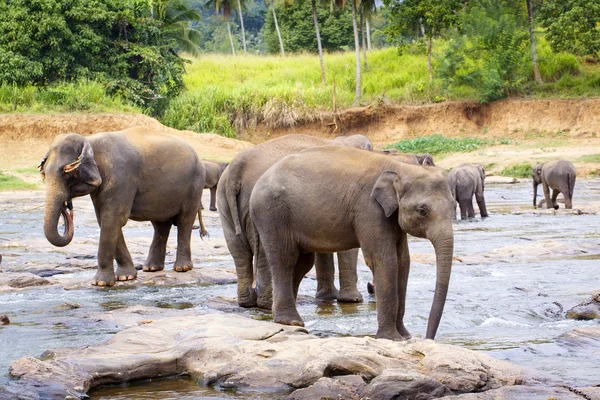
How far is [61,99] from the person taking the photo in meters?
35.7

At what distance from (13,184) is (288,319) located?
64.0 ft

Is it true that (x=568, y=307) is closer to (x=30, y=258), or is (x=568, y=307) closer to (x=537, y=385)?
(x=537, y=385)

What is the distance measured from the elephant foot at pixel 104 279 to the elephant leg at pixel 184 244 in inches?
48.2

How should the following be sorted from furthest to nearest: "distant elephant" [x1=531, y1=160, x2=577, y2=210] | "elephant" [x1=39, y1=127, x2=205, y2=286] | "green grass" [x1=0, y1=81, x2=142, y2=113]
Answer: "green grass" [x1=0, y1=81, x2=142, y2=113] < "distant elephant" [x1=531, y1=160, x2=577, y2=210] < "elephant" [x1=39, y1=127, x2=205, y2=286]

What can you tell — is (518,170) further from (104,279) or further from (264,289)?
(264,289)

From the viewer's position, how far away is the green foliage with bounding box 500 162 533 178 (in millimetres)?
34500

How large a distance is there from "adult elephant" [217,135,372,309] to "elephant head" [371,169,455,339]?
196 cm

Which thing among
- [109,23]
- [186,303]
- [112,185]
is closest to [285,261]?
[186,303]

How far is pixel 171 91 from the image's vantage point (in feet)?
144

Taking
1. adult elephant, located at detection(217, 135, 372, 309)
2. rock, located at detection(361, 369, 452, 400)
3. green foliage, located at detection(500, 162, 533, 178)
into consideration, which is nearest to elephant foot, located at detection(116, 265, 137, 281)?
adult elephant, located at detection(217, 135, 372, 309)

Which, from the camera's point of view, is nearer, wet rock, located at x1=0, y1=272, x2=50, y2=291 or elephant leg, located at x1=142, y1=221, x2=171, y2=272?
wet rock, located at x1=0, y1=272, x2=50, y2=291

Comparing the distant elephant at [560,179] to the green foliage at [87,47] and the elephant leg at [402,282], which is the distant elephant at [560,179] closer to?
the elephant leg at [402,282]

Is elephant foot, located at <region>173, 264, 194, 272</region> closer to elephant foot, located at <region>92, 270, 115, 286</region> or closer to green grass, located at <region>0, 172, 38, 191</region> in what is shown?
elephant foot, located at <region>92, 270, 115, 286</region>

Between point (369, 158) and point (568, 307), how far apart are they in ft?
9.10
